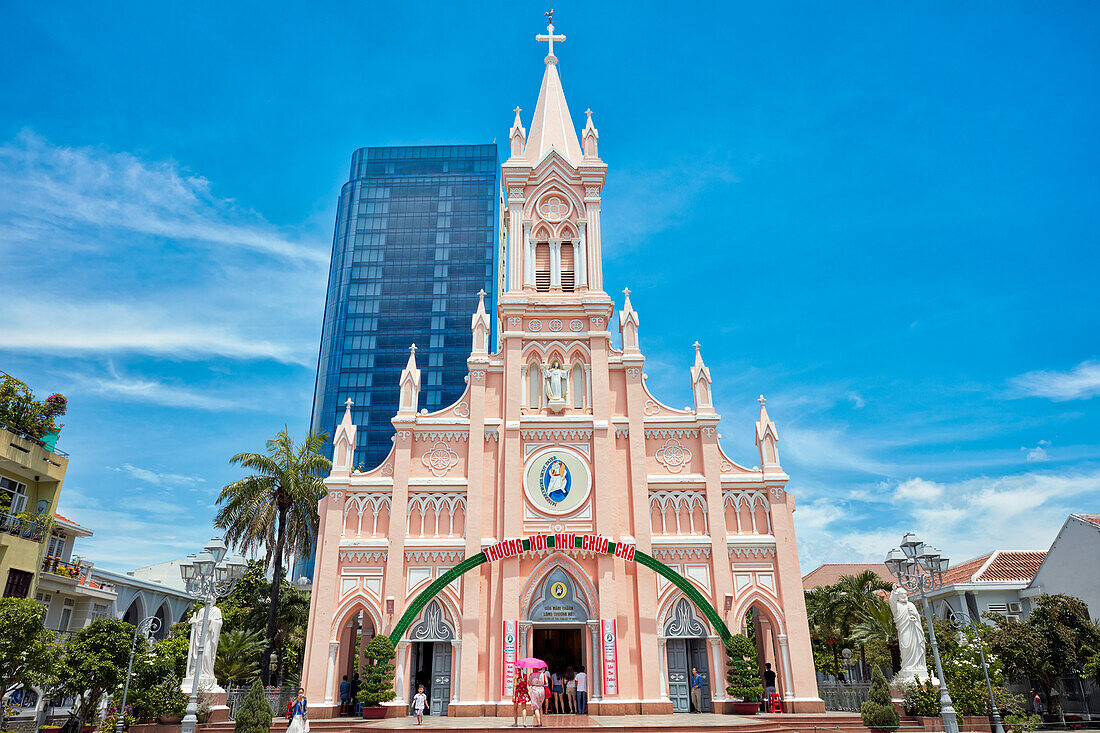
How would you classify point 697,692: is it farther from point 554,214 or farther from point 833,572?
point 833,572

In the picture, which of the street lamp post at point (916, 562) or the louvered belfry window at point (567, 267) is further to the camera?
the louvered belfry window at point (567, 267)

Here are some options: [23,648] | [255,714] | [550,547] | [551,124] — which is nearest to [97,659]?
[23,648]

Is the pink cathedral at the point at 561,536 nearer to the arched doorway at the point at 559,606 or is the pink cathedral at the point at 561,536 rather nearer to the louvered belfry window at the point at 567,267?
the arched doorway at the point at 559,606

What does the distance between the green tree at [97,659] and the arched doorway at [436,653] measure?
31.1ft

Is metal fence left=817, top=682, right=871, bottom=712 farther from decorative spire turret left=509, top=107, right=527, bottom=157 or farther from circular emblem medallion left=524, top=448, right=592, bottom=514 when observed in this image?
decorative spire turret left=509, top=107, right=527, bottom=157

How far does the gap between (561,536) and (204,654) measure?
42.9 feet

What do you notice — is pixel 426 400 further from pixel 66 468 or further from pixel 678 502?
pixel 678 502

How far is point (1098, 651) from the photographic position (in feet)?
98.0

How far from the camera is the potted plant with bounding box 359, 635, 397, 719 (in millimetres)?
24062

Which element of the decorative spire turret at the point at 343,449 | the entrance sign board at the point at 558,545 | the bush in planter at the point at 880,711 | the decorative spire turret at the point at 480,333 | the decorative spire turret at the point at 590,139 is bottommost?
the bush in planter at the point at 880,711

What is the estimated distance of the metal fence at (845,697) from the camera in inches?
1017

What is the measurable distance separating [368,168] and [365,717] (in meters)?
88.4

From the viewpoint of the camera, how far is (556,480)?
94.9ft

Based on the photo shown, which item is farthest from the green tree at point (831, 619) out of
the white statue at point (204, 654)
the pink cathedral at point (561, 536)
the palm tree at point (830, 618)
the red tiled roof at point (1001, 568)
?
the white statue at point (204, 654)
